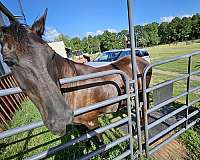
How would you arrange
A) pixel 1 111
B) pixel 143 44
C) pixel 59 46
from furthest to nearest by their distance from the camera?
pixel 143 44
pixel 59 46
pixel 1 111

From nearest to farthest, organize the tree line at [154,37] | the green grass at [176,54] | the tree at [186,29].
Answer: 1. the green grass at [176,54]
2. the tree at [186,29]
3. the tree line at [154,37]

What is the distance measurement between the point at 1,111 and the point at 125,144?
12.7 ft

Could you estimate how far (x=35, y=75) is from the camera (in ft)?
5.26

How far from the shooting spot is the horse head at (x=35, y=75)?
5.15ft

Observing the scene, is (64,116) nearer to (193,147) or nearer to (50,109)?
(50,109)

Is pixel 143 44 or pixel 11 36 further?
pixel 143 44

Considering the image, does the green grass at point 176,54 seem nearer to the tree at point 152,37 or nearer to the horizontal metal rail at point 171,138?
the horizontal metal rail at point 171,138

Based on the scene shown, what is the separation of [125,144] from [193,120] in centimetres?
164

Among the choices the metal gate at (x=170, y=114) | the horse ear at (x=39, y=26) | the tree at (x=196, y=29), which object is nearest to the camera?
the horse ear at (x=39, y=26)

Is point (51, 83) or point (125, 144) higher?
point (51, 83)

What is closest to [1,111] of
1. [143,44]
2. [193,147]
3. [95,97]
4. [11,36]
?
[95,97]

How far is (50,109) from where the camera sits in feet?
5.13

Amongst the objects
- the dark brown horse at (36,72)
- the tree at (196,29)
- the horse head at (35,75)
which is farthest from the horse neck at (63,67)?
the tree at (196,29)

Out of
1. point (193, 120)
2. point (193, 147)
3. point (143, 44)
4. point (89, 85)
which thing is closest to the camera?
point (89, 85)
